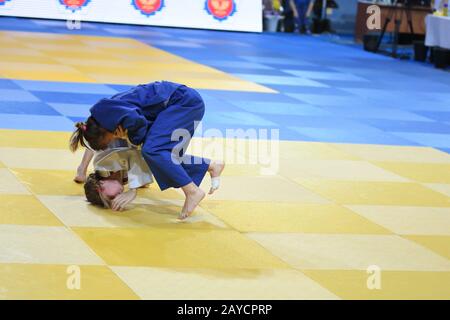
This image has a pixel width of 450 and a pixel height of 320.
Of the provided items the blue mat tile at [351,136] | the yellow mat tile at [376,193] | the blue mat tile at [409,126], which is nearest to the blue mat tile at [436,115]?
the blue mat tile at [409,126]

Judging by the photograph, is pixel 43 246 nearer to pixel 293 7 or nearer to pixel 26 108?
pixel 26 108

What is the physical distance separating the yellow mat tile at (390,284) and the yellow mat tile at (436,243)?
51 centimetres

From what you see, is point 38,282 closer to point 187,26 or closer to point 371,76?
point 371,76

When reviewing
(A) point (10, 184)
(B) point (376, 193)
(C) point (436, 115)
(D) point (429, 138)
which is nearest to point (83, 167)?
(A) point (10, 184)

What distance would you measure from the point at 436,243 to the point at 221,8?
55.4 ft

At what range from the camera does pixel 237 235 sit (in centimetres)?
646

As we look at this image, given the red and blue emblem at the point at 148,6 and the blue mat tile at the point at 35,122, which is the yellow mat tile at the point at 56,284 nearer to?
the blue mat tile at the point at 35,122

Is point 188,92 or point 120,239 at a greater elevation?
point 188,92

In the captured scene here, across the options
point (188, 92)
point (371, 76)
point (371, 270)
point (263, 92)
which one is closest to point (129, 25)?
point (371, 76)

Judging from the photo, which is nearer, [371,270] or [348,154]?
[371,270]

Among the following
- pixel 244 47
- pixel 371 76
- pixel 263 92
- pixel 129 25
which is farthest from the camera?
pixel 129 25

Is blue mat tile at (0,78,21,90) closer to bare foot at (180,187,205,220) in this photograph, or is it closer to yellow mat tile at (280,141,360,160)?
yellow mat tile at (280,141,360,160)

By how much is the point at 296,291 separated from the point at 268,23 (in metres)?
19.9

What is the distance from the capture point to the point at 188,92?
272 inches
